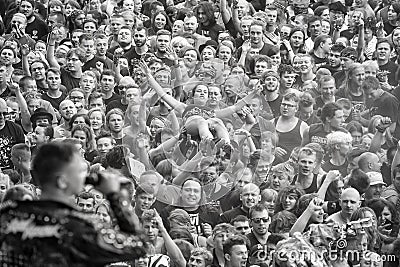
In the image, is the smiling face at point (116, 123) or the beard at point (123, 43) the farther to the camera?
the beard at point (123, 43)

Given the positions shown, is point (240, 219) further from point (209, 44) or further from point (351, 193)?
point (209, 44)

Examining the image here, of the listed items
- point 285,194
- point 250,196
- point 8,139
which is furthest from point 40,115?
point 285,194

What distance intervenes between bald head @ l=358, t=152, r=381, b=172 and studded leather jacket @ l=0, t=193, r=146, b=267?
5.24m

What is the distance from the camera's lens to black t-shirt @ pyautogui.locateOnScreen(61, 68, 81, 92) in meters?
11.9

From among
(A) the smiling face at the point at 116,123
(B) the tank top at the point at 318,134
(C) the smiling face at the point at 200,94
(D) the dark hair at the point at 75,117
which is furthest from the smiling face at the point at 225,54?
(D) the dark hair at the point at 75,117

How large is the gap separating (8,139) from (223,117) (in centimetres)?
229

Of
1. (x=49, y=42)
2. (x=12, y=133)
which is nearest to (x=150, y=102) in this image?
(x=12, y=133)

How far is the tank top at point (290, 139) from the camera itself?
33.1ft

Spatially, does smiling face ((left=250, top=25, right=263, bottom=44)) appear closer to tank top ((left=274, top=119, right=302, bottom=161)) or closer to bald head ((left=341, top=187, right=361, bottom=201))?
tank top ((left=274, top=119, right=302, bottom=161))

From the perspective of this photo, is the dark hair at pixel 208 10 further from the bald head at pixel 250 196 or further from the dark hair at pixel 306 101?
the bald head at pixel 250 196

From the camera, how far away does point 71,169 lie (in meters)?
4.75

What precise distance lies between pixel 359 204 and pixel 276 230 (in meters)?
0.74

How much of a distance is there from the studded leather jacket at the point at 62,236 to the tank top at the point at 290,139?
5360 mm

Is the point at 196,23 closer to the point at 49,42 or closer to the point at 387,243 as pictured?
the point at 49,42
